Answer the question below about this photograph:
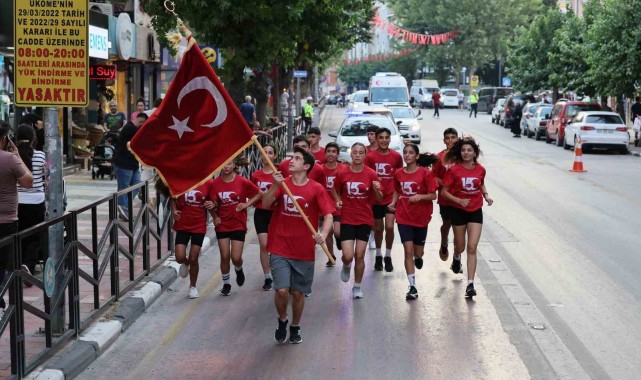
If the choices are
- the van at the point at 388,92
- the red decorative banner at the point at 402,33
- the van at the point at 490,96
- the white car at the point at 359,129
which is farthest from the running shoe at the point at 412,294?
the van at the point at 490,96

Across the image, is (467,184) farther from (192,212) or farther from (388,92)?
(388,92)

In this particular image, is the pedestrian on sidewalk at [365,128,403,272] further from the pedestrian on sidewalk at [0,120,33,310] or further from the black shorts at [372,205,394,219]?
the pedestrian on sidewalk at [0,120,33,310]

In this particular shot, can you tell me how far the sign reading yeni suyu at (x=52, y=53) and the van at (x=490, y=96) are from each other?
216 feet

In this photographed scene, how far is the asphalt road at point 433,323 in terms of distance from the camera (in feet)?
28.0

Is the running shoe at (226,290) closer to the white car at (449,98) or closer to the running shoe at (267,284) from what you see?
the running shoe at (267,284)

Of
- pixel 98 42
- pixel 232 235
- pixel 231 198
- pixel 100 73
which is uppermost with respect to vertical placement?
pixel 98 42

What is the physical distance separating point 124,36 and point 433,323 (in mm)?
20071

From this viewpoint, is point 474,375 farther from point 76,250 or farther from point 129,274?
point 129,274

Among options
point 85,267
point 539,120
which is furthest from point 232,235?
point 539,120

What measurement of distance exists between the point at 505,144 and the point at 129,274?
31266 mm

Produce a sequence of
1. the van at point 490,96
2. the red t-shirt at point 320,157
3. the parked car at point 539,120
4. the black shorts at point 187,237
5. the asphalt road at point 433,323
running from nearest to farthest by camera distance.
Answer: the asphalt road at point 433,323, the black shorts at point 187,237, the red t-shirt at point 320,157, the parked car at point 539,120, the van at point 490,96

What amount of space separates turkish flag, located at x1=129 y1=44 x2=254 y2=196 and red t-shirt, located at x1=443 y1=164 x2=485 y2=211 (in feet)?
10.2

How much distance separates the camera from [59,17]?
8852 mm

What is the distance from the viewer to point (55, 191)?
9.15 metres
